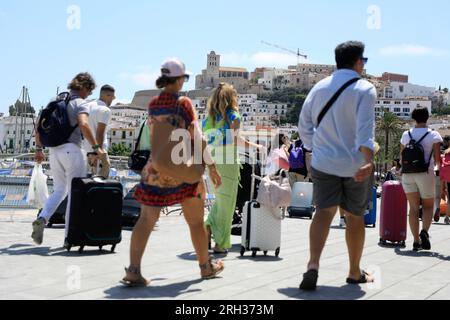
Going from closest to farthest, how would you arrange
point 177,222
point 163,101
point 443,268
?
point 163,101 < point 443,268 < point 177,222

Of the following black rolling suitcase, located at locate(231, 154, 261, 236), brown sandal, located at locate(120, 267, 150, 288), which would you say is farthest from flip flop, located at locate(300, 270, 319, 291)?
black rolling suitcase, located at locate(231, 154, 261, 236)

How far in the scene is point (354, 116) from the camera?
5.09m

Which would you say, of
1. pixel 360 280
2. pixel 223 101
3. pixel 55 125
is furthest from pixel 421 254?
pixel 55 125

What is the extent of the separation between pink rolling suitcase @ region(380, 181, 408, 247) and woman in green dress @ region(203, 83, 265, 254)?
228 cm

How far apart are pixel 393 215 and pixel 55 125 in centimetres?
415

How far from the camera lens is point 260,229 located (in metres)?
7.00

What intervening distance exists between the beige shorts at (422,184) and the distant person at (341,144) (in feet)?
9.71

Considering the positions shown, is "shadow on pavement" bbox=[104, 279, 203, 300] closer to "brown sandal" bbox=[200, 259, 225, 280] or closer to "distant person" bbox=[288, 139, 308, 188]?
"brown sandal" bbox=[200, 259, 225, 280]

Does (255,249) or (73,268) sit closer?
(73,268)

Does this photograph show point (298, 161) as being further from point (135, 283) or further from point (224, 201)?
point (135, 283)

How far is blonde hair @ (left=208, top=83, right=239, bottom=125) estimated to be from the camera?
23.0 feet

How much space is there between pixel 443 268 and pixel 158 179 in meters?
2.91
